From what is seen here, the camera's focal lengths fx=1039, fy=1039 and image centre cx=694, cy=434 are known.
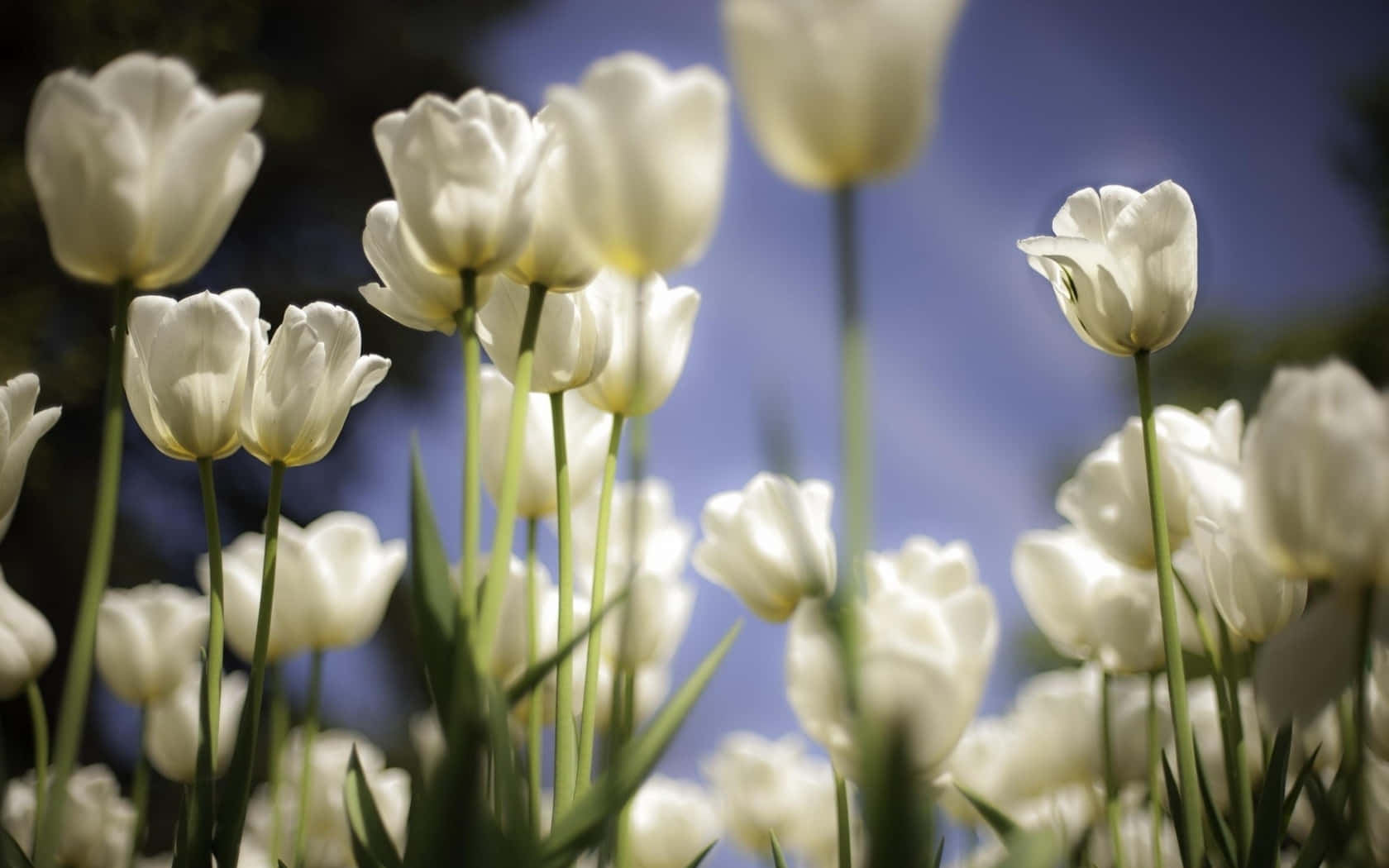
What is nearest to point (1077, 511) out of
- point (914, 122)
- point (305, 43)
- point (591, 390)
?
point (591, 390)

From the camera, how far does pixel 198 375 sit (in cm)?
59

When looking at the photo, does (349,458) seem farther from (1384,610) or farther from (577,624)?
(1384,610)

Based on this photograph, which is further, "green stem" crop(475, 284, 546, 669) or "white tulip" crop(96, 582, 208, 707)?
"white tulip" crop(96, 582, 208, 707)

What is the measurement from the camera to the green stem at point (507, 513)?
1.51 feet

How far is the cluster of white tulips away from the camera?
372mm

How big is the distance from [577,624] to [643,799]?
568mm

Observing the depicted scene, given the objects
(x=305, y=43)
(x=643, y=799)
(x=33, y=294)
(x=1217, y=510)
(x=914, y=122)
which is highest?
(x=305, y=43)

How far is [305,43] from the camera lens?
20.3ft

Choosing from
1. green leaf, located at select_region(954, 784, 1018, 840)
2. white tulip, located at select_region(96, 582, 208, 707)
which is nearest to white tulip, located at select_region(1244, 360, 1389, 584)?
green leaf, located at select_region(954, 784, 1018, 840)

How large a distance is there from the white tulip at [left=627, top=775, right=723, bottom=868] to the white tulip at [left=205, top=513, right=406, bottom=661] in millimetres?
363

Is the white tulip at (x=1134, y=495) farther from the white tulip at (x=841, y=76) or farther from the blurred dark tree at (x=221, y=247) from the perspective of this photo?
the blurred dark tree at (x=221, y=247)

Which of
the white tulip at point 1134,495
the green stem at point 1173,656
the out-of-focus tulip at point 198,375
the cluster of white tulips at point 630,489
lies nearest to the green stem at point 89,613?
the cluster of white tulips at point 630,489

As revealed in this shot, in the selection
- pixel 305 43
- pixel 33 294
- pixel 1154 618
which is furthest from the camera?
pixel 305 43

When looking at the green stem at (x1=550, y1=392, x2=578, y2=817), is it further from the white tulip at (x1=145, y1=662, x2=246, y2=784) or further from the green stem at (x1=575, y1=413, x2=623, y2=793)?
the white tulip at (x1=145, y1=662, x2=246, y2=784)
